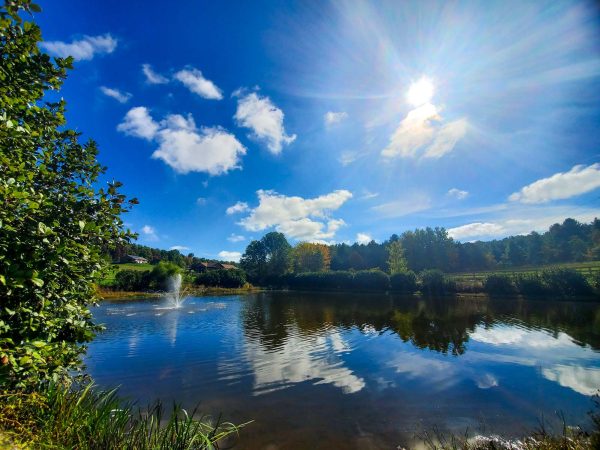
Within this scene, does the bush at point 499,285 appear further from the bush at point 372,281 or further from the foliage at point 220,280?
the foliage at point 220,280

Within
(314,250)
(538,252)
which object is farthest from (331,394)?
(538,252)

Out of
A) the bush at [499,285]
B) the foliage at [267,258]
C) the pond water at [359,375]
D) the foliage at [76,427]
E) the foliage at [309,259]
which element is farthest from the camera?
the foliage at [309,259]

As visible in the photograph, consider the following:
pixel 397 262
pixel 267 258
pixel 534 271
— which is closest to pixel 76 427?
pixel 397 262

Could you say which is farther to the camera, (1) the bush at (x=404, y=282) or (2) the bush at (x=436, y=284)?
(1) the bush at (x=404, y=282)

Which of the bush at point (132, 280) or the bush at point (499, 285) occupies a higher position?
the bush at point (132, 280)

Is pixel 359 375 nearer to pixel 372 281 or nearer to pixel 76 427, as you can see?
pixel 76 427

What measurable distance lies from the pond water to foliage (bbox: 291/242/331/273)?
6968 cm

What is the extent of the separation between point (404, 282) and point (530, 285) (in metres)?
20.8

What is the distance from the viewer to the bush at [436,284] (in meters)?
53.2

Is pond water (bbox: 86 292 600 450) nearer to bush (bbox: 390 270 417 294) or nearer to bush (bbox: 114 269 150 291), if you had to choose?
bush (bbox: 390 270 417 294)

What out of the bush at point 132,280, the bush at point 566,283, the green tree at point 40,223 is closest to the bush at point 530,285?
the bush at point 566,283

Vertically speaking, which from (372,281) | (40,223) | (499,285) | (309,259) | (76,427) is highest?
(309,259)

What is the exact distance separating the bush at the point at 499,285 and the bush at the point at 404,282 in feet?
41.4

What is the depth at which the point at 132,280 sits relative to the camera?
205 ft
